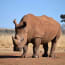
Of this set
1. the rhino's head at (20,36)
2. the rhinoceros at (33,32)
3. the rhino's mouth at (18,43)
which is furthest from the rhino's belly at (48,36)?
the rhino's mouth at (18,43)

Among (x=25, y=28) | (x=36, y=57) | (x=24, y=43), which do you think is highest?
(x=25, y=28)

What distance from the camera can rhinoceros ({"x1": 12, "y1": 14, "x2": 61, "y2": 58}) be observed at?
963 cm

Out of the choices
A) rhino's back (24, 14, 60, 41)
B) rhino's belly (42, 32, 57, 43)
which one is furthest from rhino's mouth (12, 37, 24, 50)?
rhino's belly (42, 32, 57, 43)

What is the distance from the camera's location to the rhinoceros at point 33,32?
963cm

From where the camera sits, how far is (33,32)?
396 inches

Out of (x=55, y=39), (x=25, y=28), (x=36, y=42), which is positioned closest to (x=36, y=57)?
(x=36, y=42)

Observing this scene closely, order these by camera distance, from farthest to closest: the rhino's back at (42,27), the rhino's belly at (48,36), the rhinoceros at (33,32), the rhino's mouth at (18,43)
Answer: the rhino's belly at (48,36), the rhino's back at (42,27), the rhinoceros at (33,32), the rhino's mouth at (18,43)

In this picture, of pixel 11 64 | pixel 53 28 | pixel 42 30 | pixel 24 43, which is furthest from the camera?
pixel 53 28

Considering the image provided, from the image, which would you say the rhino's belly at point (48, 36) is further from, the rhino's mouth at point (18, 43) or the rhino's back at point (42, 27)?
the rhino's mouth at point (18, 43)

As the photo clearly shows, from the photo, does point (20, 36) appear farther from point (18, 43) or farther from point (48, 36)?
point (48, 36)

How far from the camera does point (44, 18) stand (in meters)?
11.3

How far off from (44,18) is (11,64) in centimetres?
436

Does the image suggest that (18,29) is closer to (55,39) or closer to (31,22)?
(31,22)

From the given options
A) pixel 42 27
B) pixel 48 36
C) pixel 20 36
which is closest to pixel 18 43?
pixel 20 36
